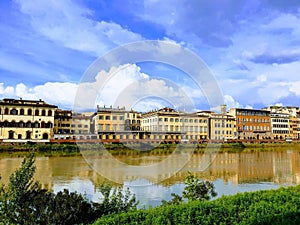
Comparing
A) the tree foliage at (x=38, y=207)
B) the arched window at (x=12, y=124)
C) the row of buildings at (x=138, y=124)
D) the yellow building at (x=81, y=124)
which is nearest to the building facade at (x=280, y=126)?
the row of buildings at (x=138, y=124)

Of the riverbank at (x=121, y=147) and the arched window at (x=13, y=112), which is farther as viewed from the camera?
the arched window at (x=13, y=112)

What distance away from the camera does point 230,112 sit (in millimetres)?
74562

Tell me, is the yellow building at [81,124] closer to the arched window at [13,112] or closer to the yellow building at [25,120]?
the yellow building at [25,120]

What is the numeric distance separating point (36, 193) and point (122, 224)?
2.76 metres

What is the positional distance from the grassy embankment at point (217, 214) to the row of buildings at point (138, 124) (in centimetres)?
4073

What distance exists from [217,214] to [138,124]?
5461 cm


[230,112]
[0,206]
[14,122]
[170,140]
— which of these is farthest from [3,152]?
[230,112]

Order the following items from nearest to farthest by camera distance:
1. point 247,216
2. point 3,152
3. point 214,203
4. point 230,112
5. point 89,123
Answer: point 247,216 < point 214,203 < point 3,152 < point 89,123 < point 230,112

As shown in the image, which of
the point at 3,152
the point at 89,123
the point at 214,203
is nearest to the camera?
the point at 214,203

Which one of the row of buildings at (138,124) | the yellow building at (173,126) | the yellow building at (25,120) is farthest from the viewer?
the yellow building at (173,126)

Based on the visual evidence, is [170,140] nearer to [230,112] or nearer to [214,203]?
[230,112]

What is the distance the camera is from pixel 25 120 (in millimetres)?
49656

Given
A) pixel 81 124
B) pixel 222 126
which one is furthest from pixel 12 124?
pixel 222 126

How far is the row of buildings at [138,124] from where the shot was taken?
162 feet
